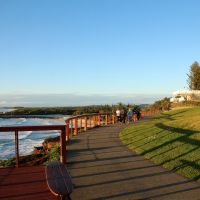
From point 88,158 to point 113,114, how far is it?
73.6ft

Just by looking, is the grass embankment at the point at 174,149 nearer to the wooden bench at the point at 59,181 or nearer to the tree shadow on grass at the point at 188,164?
the tree shadow on grass at the point at 188,164

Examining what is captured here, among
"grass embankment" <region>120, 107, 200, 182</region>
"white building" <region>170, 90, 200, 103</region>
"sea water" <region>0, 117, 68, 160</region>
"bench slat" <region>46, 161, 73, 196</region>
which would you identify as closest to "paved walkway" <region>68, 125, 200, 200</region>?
"grass embankment" <region>120, 107, 200, 182</region>

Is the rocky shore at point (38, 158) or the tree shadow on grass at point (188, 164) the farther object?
the rocky shore at point (38, 158)

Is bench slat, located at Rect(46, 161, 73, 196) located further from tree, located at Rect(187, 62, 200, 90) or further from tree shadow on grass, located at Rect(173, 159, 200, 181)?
tree, located at Rect(187, 62, 200, 90)

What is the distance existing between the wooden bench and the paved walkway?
1984mm

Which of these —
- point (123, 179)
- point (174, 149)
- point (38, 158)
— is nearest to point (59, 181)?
point (123, 179)

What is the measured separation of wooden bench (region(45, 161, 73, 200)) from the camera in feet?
17.9

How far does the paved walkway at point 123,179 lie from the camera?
8.48m

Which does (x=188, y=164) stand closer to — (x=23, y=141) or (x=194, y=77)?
(x=23, y=141)

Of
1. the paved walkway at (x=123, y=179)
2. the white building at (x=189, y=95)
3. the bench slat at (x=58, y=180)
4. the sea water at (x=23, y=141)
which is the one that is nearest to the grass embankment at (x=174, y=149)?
the paved walkway at (x=123, y=179)

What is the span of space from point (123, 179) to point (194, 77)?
258 ft

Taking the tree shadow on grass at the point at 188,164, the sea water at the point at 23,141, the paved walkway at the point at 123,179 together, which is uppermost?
the tree shadow on grass at the point at 188,164

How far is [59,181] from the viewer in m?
5.79

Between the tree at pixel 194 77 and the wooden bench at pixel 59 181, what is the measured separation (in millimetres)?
78082
